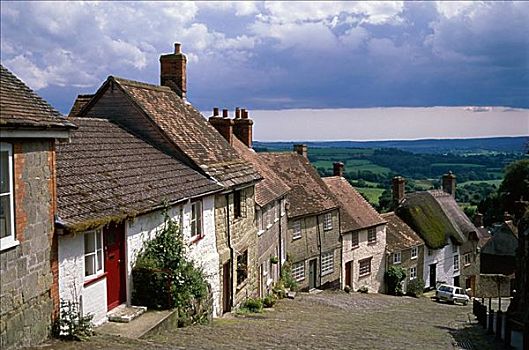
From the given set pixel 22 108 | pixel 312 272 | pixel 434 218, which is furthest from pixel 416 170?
pixel 22 108

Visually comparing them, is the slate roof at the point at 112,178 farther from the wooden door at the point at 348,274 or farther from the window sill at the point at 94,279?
the wooden door at the point at 348,274

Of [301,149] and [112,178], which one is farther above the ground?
[301,149]

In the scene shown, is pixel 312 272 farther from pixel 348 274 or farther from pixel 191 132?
pixel 191 132

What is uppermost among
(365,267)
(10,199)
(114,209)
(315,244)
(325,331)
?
(10,199)

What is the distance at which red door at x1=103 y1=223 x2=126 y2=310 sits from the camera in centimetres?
1284

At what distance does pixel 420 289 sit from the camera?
143 feet

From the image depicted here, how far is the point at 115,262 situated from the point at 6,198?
13.2 feet

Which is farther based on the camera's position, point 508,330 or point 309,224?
point 309,224

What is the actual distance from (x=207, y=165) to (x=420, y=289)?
28.8 meters

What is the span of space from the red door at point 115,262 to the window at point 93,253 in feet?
0.65

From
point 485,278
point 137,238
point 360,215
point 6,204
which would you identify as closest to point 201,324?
point 137,238

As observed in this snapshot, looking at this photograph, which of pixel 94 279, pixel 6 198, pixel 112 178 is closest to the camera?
pixel 6 198

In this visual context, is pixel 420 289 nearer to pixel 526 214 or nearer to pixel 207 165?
pixel 526 214

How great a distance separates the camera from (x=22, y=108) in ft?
33.6
